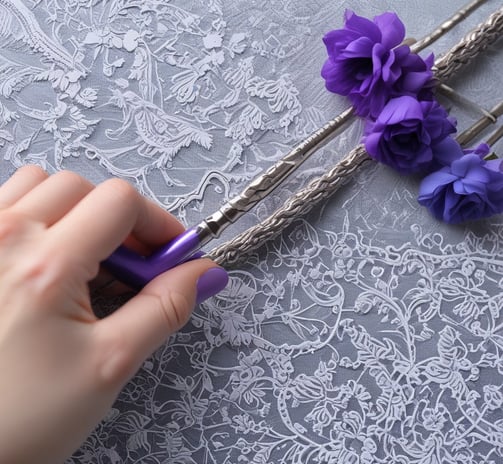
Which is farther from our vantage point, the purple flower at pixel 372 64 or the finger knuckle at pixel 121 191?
the purple flower at pixel 372 64

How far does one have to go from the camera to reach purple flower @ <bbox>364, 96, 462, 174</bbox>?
70 cm

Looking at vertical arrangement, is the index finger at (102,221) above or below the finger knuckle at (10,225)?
below

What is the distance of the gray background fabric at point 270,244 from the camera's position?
0.67 metres

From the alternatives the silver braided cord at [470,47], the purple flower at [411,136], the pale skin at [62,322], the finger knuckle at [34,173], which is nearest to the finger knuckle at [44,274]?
the pale skin at [62,322]

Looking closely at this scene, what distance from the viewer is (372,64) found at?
2.37 ft

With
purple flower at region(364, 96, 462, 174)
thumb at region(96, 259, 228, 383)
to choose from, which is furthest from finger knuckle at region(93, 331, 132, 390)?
purple flower at region(364, 96, 462, 174)

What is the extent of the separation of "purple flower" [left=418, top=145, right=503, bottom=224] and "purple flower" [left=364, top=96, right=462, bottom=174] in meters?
0.02

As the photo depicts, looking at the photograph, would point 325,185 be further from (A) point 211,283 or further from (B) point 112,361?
(B) point 112,361

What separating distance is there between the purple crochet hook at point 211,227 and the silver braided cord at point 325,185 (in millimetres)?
23

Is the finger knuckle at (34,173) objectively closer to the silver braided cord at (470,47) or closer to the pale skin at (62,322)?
the pale skin at (62,322)

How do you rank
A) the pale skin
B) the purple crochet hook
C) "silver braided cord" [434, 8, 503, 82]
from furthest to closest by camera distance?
"silver braided cord" [434, 8, 503, 82] < the purple crochet hook < the pale skin

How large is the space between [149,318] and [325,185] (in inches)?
9.9

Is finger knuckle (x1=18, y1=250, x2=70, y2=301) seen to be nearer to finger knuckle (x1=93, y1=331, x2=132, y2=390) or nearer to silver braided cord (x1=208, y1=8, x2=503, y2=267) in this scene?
finger knuckle (x1=93, y1=331, x2=132, y2=390)

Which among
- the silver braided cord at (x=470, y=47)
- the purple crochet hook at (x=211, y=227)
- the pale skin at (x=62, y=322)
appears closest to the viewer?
the pale skin at (x=62, y=322)
